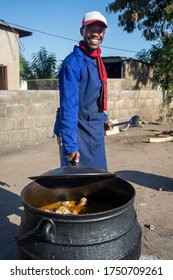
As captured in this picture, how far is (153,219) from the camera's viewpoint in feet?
12.4

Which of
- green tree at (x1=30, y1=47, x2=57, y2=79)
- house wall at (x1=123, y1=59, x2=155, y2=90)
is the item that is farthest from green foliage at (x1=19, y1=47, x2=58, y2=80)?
house wall at (x1=123, y1=59, x2=155, y2=90)

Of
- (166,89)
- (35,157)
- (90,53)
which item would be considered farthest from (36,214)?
(166,89)

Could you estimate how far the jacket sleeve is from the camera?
242 centimetres

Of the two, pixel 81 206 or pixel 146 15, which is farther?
pixel 146 15

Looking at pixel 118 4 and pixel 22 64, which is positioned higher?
pixel 118 4

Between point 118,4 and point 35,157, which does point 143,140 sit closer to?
point 35,157

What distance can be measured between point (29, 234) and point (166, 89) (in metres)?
11.4

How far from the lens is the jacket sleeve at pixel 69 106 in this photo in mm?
2424

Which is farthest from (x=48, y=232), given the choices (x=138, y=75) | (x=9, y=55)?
(x=9, y=55)

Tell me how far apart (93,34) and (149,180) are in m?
3.23

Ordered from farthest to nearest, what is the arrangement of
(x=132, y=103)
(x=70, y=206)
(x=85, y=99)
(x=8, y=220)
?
(x=132, y=103), (x=8, y=220), (x=85, y=99), (x=70, y=206)

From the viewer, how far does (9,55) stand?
13078 mm

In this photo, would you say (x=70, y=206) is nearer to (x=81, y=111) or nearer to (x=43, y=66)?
(x=81, y=111)

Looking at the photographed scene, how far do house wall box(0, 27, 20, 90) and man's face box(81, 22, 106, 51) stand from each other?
10753 millimetres
